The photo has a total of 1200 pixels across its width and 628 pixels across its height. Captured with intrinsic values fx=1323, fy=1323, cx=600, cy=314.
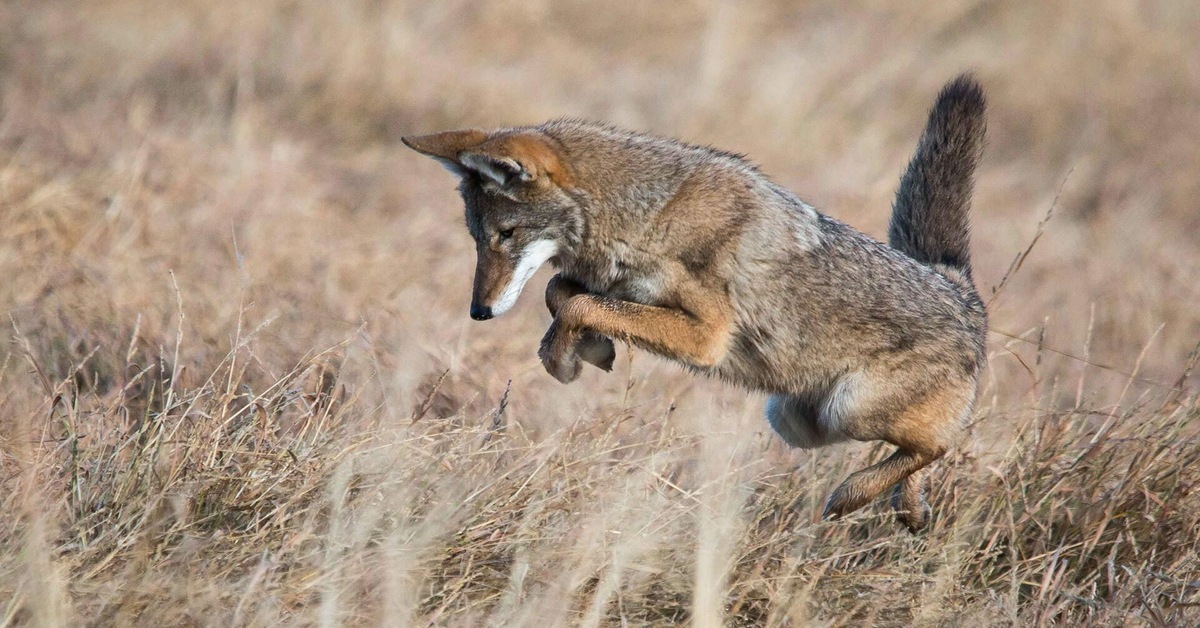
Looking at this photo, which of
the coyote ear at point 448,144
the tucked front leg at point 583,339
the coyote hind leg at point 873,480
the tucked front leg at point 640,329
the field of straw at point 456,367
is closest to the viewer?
the field of straw at point 456,367

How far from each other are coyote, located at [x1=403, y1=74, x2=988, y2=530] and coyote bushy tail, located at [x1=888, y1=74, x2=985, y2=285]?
55 cm

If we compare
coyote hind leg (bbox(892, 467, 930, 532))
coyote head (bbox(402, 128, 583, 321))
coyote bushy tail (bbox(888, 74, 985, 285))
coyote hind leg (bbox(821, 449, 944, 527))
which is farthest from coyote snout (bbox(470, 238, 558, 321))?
coyote bushy tail (bbox(888, 74, 985, 285))

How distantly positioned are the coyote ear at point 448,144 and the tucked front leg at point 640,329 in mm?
696

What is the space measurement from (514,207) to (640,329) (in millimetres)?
689

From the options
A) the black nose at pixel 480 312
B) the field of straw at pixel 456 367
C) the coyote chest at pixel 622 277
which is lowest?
the field of straw at pixel 456 367

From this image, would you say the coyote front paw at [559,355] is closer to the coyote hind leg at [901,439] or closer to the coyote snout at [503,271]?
the coyote snout at [503,271]

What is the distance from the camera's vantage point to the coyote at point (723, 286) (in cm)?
489

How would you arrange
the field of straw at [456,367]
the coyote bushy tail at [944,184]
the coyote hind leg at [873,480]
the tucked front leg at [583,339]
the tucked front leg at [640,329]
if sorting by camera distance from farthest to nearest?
the coyote bushy tail at [944,184], the coyote hind leg at [873,480], the tucked front leg at [583,339], the tucked front leg at [640,329], the field of straw at [456,367]

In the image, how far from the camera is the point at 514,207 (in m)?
4.98

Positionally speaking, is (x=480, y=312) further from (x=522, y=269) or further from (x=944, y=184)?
(x=944, y=184)

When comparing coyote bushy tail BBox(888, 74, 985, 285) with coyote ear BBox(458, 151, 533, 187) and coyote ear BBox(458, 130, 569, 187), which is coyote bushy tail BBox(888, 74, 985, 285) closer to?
coyote ear BBox(458, 130, 569, 187)

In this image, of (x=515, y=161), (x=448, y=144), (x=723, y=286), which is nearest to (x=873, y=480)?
(x=723, y=286)

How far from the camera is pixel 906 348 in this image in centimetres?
519

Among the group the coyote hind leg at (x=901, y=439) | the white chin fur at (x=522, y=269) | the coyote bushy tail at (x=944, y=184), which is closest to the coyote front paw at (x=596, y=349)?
the white chin fur at (x=522, y=269)
